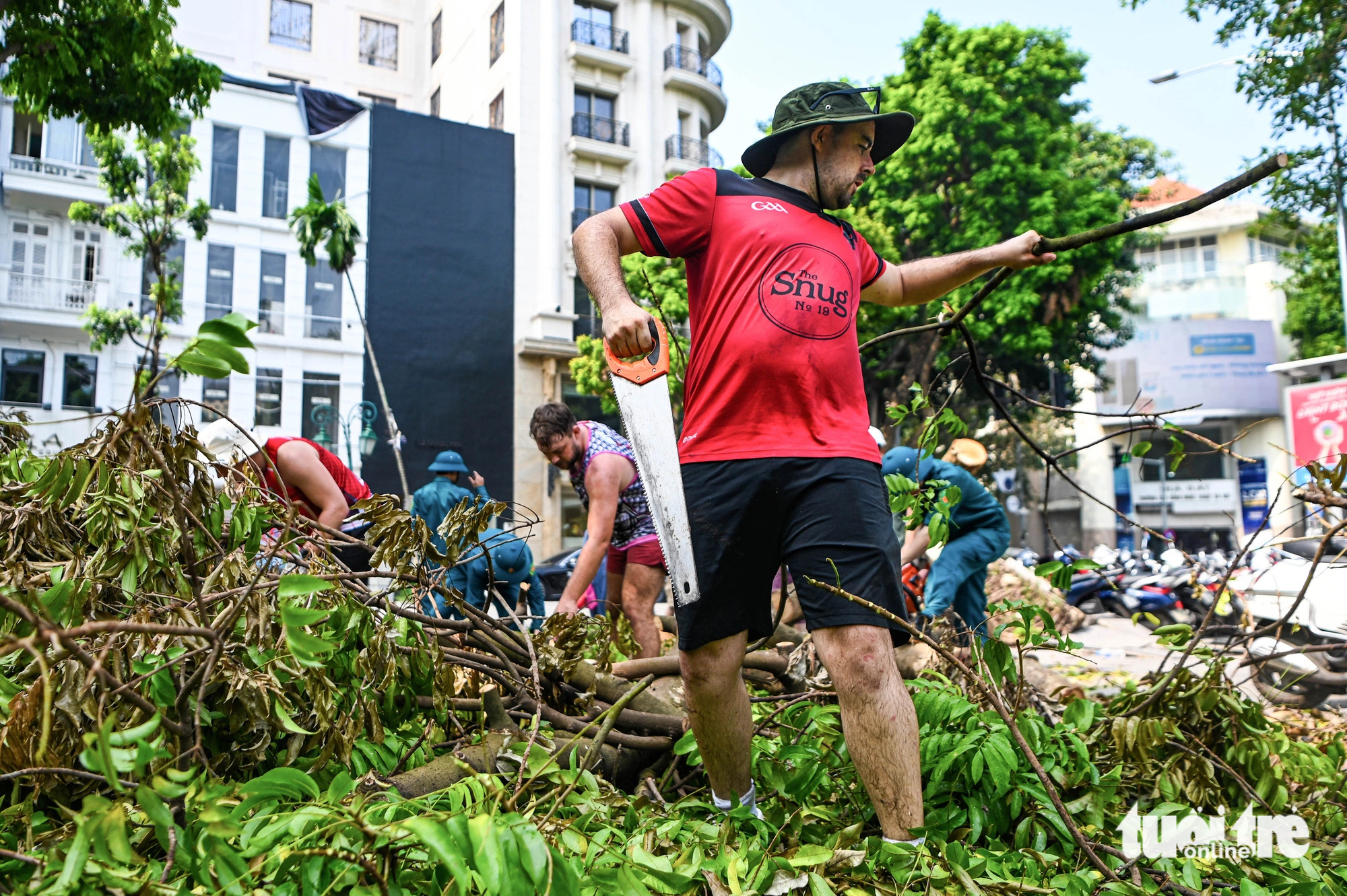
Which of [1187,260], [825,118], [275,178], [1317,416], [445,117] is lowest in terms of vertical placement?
[825,118]

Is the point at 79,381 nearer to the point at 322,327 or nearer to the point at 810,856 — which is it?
the point at 322,327

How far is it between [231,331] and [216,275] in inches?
939

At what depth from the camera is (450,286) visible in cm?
2431

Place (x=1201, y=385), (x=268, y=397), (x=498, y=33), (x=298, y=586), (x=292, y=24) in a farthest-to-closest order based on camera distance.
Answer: (x=1201, y=385), (x=292, y=24), (x=498, y=33), (x=268, y=397), (x=298, y=586)

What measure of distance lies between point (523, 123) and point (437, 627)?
24924 millimetres

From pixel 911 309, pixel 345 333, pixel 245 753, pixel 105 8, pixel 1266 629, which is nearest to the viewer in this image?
pixel 245 753

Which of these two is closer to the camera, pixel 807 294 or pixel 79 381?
pixel 807 294

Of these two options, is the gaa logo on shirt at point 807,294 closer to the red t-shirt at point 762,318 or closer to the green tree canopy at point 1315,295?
the red t-shirt at point 762,318

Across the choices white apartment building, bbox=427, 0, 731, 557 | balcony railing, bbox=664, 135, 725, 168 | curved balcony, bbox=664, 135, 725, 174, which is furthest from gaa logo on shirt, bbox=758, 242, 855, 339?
balcony railing, bbox=664, 135, 725, 168

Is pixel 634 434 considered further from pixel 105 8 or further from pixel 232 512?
pixel 105 8

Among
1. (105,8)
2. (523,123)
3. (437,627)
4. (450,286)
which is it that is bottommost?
(437,627)

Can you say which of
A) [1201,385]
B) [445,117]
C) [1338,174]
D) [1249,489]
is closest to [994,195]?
[1338,174]

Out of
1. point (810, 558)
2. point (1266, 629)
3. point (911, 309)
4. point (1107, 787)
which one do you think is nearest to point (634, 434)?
point (810, 558)

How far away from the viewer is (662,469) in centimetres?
214
